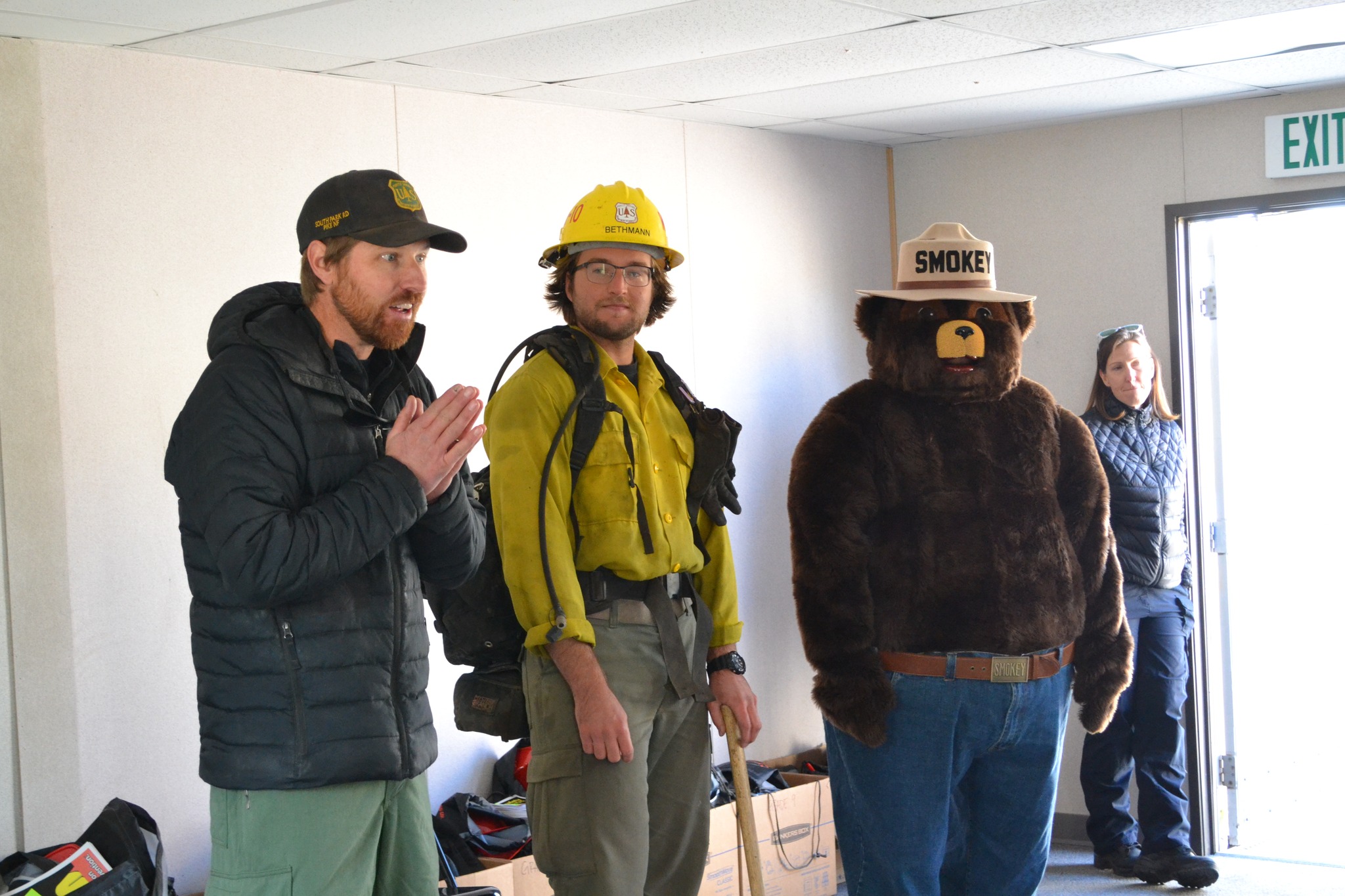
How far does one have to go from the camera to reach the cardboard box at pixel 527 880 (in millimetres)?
3516

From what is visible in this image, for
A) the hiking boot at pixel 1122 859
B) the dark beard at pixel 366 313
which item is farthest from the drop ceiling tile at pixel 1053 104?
the dark beard at pixel 366 313

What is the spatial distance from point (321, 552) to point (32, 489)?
1.54 metres

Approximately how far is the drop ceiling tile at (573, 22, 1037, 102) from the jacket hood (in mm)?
1881

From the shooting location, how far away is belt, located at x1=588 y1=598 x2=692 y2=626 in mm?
2434

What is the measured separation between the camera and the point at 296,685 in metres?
1.79

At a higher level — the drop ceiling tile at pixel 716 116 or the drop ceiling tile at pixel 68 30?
the drop ceiling tile at pixel 716 116

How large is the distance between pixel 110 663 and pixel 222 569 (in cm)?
153

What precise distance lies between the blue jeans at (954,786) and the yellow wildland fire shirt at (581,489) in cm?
53

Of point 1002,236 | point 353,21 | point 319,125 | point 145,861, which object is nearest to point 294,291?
point 353,21

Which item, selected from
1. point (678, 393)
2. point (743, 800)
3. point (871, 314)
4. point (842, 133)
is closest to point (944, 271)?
point (871, 314)

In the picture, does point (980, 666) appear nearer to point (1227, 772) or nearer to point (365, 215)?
point (365, 215)

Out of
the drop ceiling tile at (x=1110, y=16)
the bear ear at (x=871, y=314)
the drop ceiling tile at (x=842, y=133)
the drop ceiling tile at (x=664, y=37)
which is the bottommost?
the bear ear at (x=871, y=314)

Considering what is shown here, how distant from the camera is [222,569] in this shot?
1.75m

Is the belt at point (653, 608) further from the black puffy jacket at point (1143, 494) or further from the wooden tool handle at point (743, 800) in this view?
the black puffy jacket at point (1143, 494)
